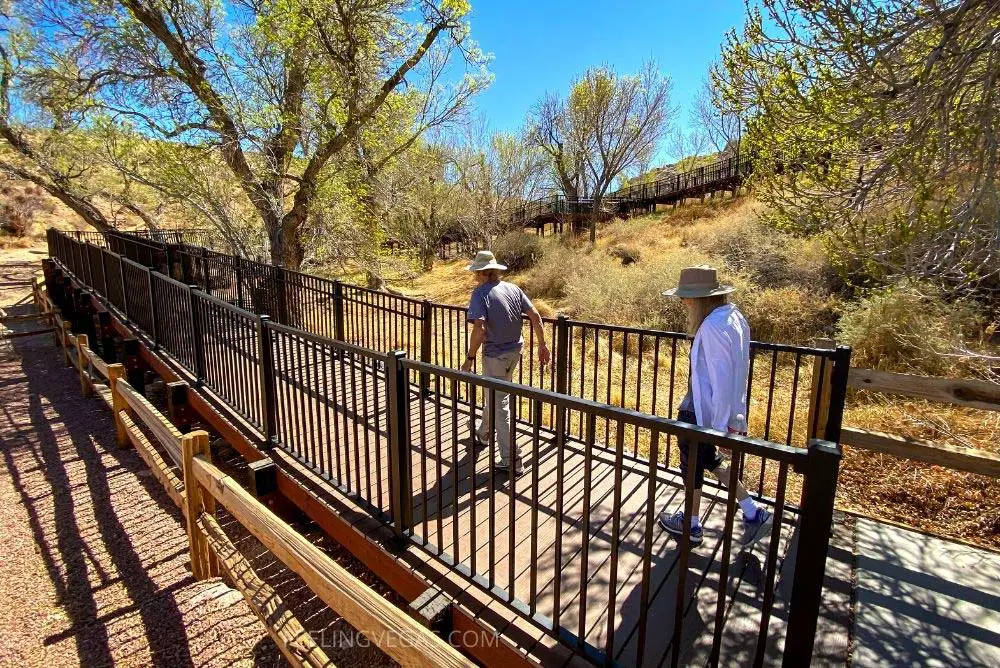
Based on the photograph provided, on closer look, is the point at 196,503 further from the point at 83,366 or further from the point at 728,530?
the point at 83,366

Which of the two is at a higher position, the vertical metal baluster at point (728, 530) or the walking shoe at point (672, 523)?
the vertical metal baluster at point (728, 530)

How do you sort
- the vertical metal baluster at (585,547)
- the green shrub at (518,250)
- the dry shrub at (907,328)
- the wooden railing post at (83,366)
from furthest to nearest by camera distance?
the green shrub at (518,250)
the wooden railing post at (83,366)
the dry shrub at (907,328)
the vertical metal baluster at (585,547)

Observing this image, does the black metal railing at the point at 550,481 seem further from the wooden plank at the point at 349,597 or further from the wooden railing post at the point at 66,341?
the wooden railing post at the point at 66,341

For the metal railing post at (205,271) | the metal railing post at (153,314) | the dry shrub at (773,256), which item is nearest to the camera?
the metal railing post at (153,314)

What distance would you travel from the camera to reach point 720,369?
2.76m

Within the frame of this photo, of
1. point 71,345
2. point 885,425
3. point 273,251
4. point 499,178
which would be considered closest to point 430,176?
point 499,178

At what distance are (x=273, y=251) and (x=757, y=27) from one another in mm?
10488

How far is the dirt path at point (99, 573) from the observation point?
318 centimetres

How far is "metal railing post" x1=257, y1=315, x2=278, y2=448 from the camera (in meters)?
3.88

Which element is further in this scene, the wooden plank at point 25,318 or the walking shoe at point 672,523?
the wooden plank at point 25,318

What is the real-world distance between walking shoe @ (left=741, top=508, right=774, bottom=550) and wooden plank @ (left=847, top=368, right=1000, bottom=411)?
1596 mm

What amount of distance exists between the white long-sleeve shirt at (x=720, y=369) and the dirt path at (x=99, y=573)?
123 inches

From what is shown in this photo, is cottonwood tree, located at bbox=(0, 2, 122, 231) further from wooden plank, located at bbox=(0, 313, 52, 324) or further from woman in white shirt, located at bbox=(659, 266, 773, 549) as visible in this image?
woman in white shirt, located at bbox=(659, 266, 773, 549)

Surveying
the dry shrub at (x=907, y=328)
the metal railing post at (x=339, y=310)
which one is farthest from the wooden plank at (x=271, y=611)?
the dry shrub at (x=907, y=328)
